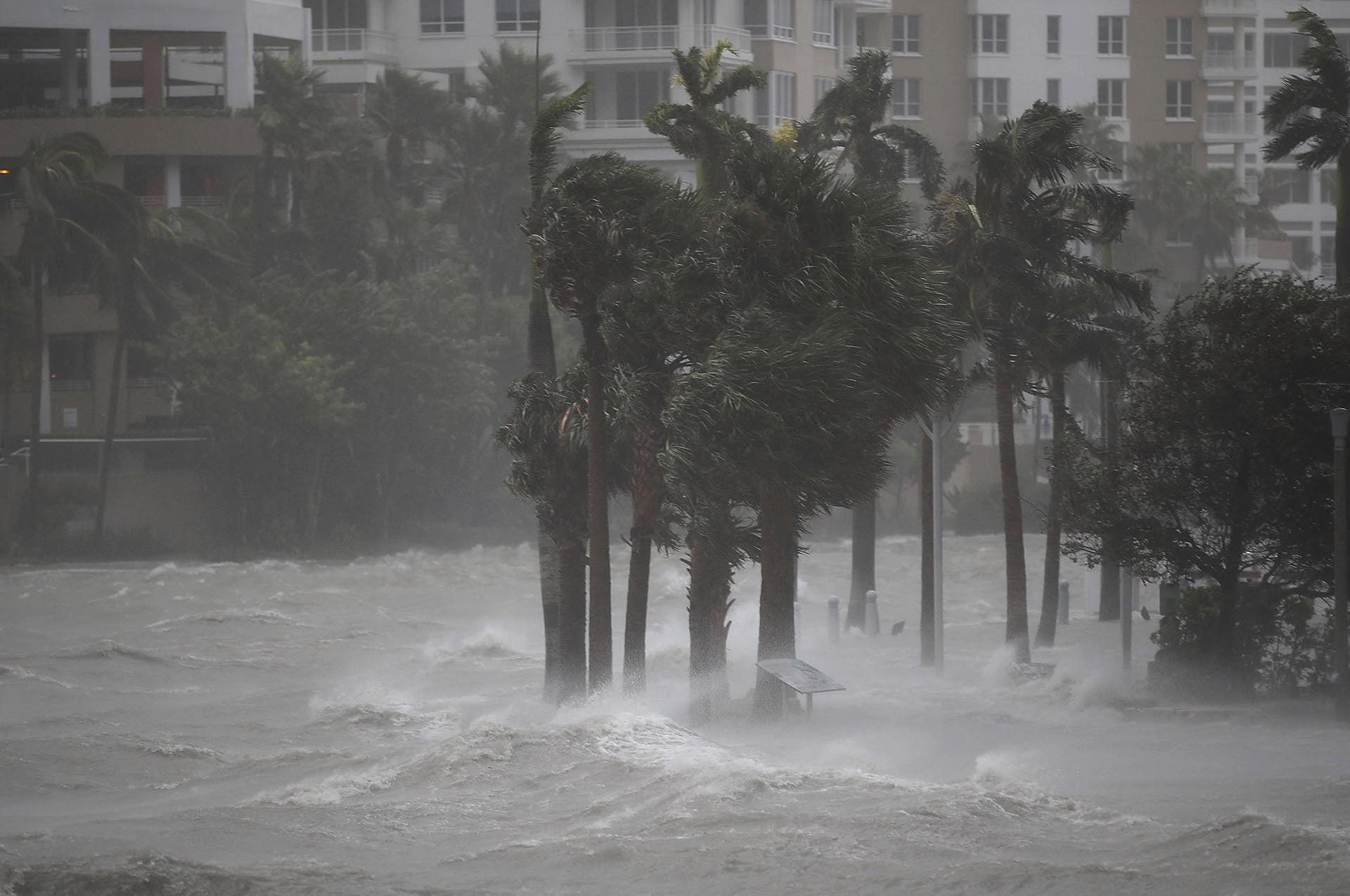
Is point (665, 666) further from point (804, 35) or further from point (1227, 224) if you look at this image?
point (1227, 224)

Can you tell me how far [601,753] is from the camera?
85.3ft

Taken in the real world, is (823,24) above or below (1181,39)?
below

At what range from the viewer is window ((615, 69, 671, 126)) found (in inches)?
3039

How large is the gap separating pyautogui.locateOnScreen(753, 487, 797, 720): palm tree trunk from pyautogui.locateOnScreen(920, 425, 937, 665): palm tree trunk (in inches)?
294

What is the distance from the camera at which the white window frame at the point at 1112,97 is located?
9412cm

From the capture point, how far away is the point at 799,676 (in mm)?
26047

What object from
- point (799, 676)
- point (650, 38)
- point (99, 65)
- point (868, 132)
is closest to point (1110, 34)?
point (650, 38)

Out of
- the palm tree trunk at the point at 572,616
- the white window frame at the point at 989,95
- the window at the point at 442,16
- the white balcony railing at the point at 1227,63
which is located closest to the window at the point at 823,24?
the white window frame at the point at 989,95

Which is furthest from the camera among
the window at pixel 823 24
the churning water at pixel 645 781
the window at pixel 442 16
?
the window at pixel 442 16

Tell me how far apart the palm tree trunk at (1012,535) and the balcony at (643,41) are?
44445mm

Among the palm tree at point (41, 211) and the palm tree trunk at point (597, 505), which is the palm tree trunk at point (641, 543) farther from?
the palm tree at point (41, 211)

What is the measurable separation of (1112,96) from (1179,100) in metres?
3.75

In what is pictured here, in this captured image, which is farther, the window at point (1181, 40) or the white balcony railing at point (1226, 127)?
the white balcony railing at point (1226, 127)

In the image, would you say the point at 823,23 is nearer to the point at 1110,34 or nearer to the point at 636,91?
the point at 636,91
